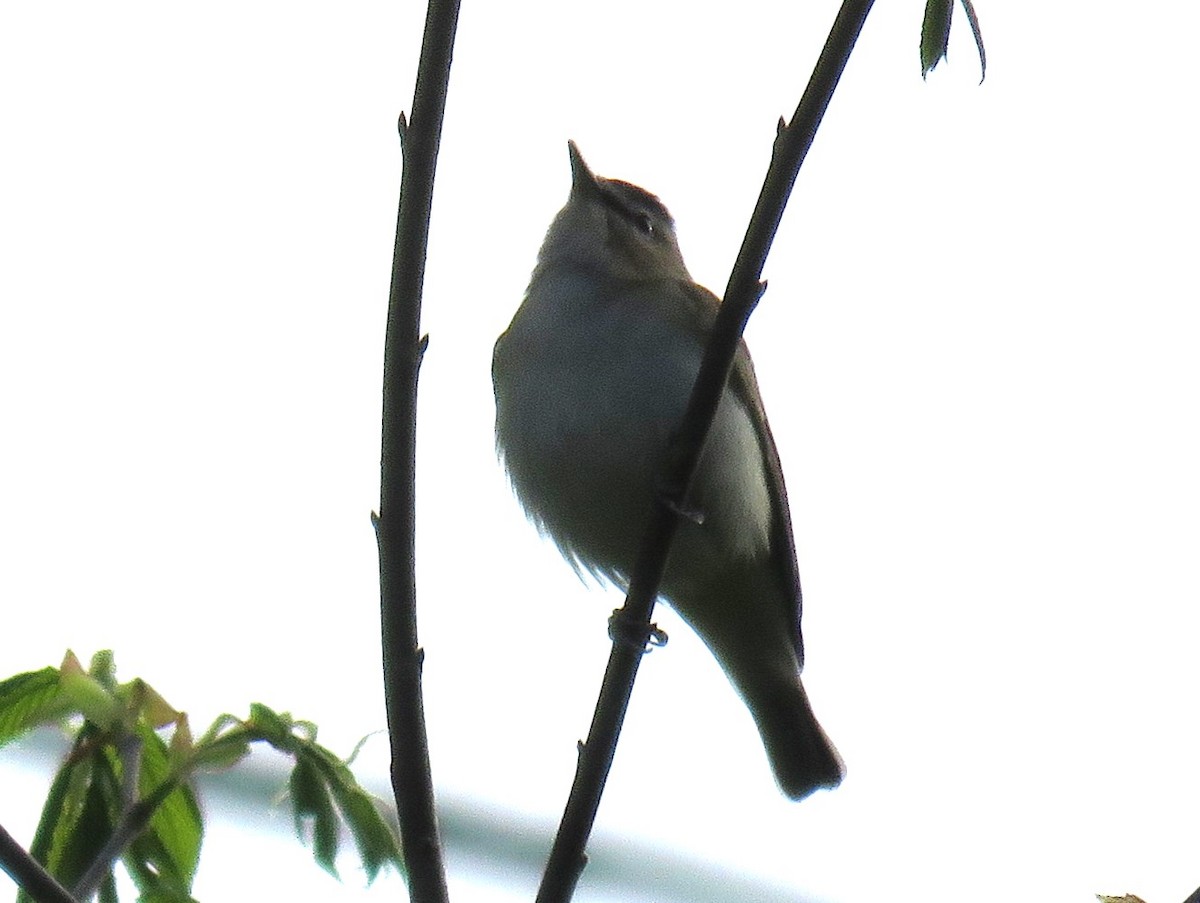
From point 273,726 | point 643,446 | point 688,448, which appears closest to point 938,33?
point 688,448

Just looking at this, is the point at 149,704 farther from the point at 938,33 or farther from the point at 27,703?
the point at 938,33

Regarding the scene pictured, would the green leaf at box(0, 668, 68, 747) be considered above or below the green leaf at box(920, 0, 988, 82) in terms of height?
below

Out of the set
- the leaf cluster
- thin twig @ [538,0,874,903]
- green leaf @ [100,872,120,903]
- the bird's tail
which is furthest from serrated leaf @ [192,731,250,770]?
the bird's tail

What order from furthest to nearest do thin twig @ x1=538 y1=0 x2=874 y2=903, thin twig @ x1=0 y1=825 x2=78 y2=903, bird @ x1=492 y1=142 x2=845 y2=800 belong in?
1. bird @ x1=492 y1=142 x2=845 y2=800
2. thin twig @ x1=538 y1=0 x2=874 y2=903
3. thin twig @ x1=0 y1=825 x2=78 y2=903

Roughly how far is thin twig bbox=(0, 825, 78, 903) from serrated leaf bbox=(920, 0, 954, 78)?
1.67m

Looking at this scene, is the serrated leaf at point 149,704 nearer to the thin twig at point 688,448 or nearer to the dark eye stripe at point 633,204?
the thin twig at point 688,448

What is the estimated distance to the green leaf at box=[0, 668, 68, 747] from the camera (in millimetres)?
2682

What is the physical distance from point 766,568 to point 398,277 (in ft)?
10.5

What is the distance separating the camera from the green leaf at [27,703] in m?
2.68

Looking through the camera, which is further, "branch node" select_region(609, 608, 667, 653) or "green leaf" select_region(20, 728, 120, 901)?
"branch node" select_region(609, 608, 667, 653)

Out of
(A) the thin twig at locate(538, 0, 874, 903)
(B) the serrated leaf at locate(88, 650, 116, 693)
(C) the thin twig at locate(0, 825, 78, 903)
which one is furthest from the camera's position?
(B) the serrated leaf at locate(88, 650, 116, 693)

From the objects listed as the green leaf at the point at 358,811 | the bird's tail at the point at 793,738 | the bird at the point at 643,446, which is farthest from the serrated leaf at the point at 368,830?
the bird's tail at the point at 793,738

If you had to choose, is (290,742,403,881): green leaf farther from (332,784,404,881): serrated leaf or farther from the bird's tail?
the bird's tail

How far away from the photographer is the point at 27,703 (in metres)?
2.71
